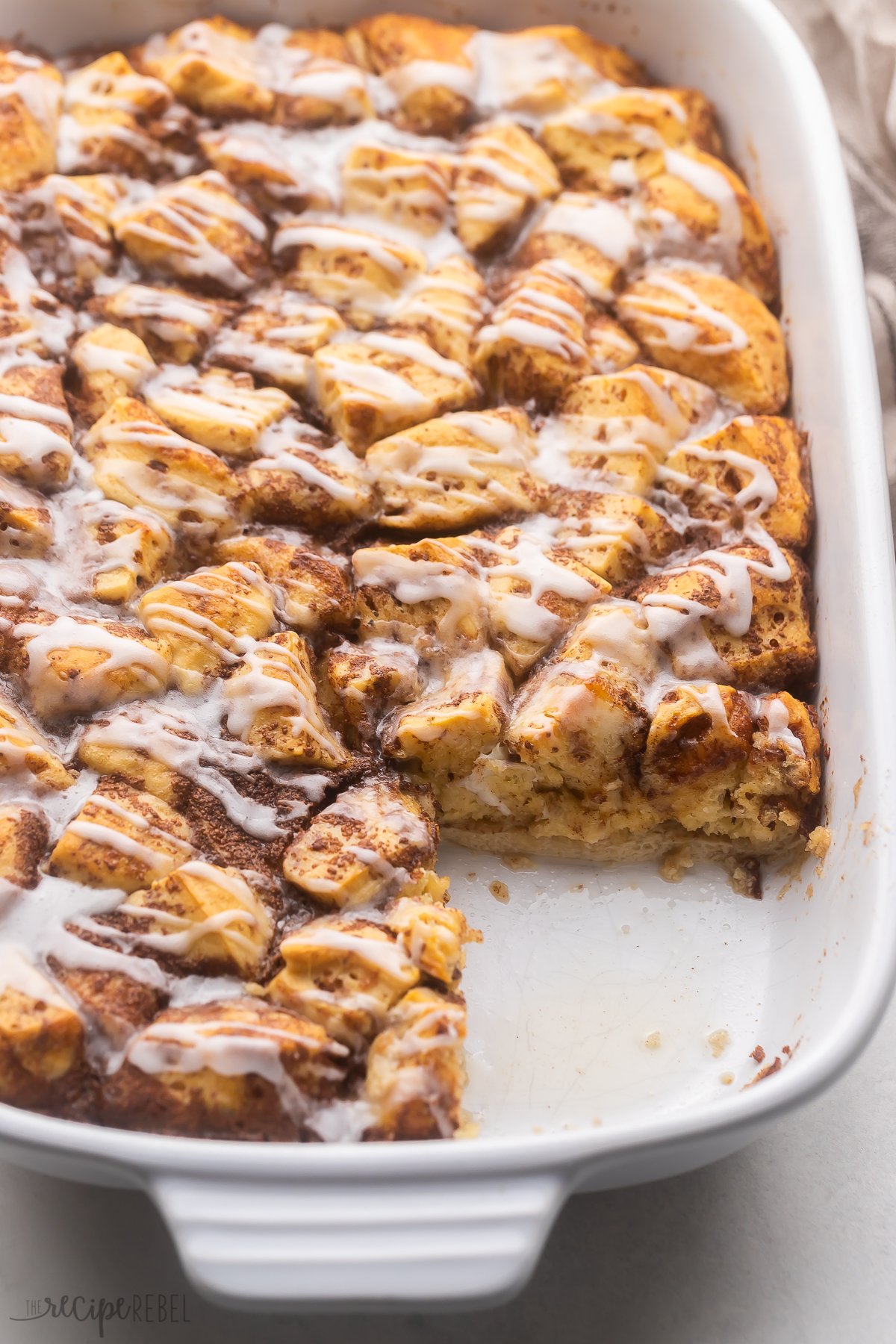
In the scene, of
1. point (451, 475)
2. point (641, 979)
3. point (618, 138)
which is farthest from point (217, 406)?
point (641, 979)

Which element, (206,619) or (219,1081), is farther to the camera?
(206,619)

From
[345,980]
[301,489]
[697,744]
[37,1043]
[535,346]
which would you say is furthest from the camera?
[535,346]

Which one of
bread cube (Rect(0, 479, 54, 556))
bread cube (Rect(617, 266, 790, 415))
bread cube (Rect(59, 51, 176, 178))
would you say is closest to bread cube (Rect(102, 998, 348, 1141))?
bread cube (Rect(0, 479, 54, 556))

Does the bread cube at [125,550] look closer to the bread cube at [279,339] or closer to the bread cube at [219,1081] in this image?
the bread cube at [279,339]

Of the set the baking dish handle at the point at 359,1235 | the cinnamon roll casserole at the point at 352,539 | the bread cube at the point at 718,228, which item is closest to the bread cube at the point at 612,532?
the cinnamon roll casserole at the point at 352,539

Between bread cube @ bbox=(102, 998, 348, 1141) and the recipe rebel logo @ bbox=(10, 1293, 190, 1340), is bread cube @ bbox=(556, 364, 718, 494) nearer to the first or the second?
bread cube @ bbox=(102, 998, 348, 1141)

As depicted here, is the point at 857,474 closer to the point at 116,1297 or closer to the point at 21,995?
the point at 21,995

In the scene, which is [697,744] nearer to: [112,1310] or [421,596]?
[421,596]
